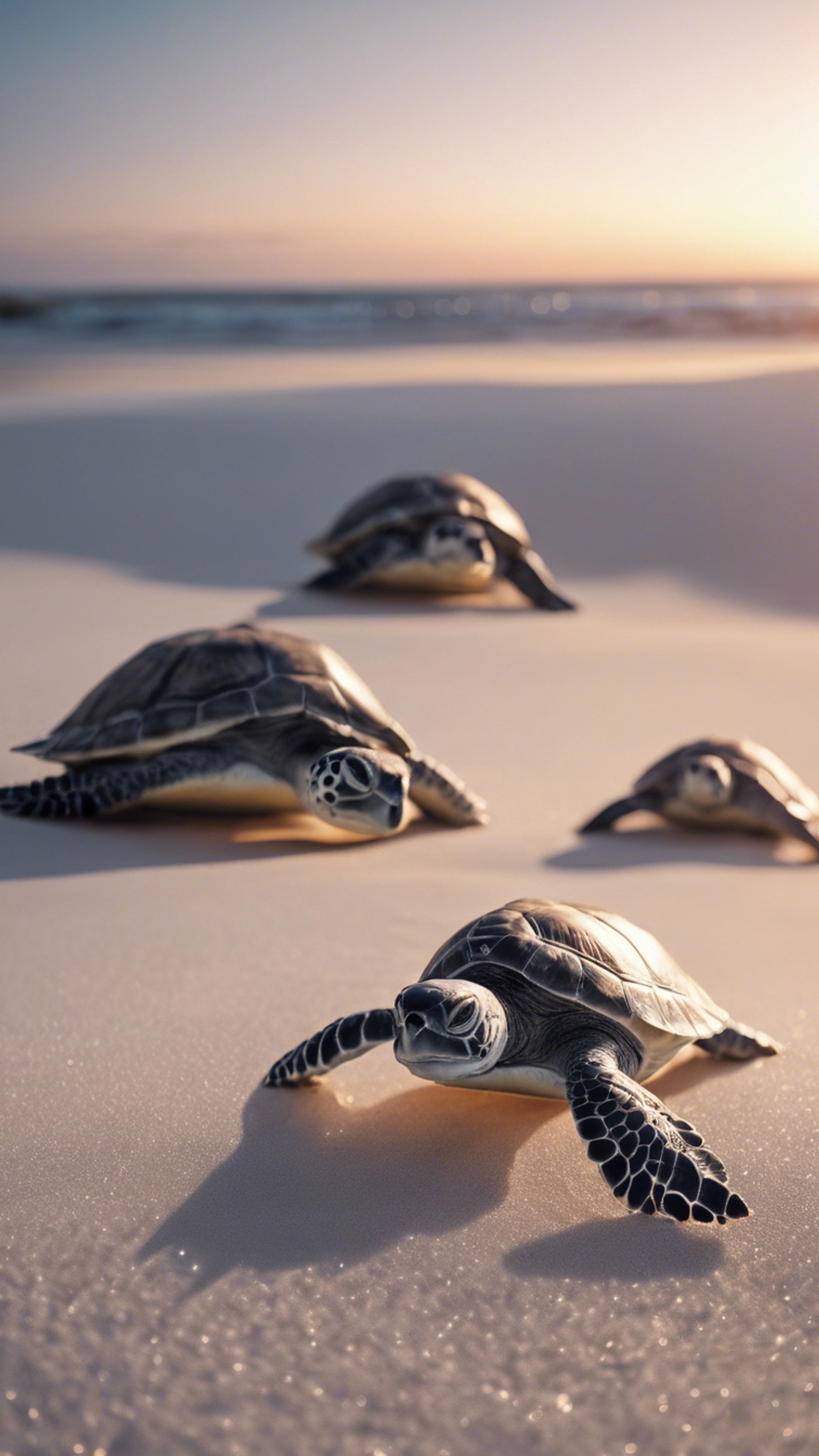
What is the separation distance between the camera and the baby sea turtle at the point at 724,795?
3.77 meters

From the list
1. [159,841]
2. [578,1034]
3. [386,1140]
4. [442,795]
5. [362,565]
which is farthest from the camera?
[362,565]

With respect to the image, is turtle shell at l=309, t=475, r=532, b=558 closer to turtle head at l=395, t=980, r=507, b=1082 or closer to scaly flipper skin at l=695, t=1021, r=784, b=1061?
scaly flipper skin at l=695, t=1021, r=784, b=1061

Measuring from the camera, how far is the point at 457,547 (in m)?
7.41

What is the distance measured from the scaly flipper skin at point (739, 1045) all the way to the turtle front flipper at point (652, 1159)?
1.26 ft

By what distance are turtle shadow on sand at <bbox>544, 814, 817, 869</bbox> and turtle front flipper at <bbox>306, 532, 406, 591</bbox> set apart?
12.2 feet

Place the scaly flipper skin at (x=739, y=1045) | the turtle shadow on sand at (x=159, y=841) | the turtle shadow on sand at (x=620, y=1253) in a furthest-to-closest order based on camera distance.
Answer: the turtle shadow on sand at (x=159, y=841), the scaly flipper skin at (x=739, y=1045), the turtle shadow on sand at (x=620, y=1253)

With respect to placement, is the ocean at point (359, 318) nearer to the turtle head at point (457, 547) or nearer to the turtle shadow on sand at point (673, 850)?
the turtle head at point (457, 547)

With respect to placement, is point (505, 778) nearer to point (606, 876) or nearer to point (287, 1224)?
point (606, 876)

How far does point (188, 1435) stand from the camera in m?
1.43

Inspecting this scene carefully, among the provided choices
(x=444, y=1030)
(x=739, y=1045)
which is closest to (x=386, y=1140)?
(x=444, y=1030)

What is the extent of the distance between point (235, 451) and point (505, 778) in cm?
659

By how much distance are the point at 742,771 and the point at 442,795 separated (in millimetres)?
894

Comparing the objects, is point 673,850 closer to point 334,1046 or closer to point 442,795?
point 442,795

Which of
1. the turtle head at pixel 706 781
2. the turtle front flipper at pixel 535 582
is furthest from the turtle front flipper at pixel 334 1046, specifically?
the turtle front flipper at pixel 535 582
